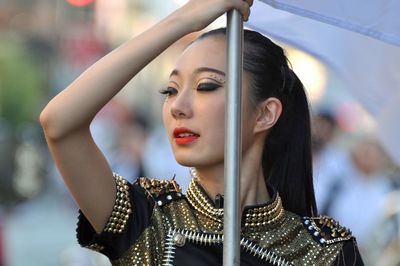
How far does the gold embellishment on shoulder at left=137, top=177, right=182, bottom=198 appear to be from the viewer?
2803 millimetres

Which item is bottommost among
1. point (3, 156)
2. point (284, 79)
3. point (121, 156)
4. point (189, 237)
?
point (189, 237)

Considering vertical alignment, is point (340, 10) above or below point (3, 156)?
below

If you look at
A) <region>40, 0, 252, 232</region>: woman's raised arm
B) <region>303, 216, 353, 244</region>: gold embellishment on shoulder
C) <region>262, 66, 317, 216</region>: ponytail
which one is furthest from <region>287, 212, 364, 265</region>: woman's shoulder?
<region>40, 0, 252, 232</region>: woman's raised arm

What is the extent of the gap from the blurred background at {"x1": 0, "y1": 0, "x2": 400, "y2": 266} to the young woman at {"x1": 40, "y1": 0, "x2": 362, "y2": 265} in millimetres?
1356

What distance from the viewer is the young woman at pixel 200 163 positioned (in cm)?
244

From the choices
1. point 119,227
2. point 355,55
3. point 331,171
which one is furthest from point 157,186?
point 331,171

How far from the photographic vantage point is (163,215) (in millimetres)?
2758

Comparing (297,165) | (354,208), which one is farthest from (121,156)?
(297,165)

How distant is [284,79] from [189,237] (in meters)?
0.57

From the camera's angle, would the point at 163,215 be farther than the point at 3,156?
No

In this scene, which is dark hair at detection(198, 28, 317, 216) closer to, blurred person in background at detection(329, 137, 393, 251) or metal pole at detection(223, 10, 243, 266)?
metal pole at detection(223, 10, 243, 266)

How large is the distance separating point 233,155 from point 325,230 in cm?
69

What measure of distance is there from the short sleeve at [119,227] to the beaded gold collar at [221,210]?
0.17 meters

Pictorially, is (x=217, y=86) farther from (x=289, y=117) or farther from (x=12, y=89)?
(x=12, y=89)
